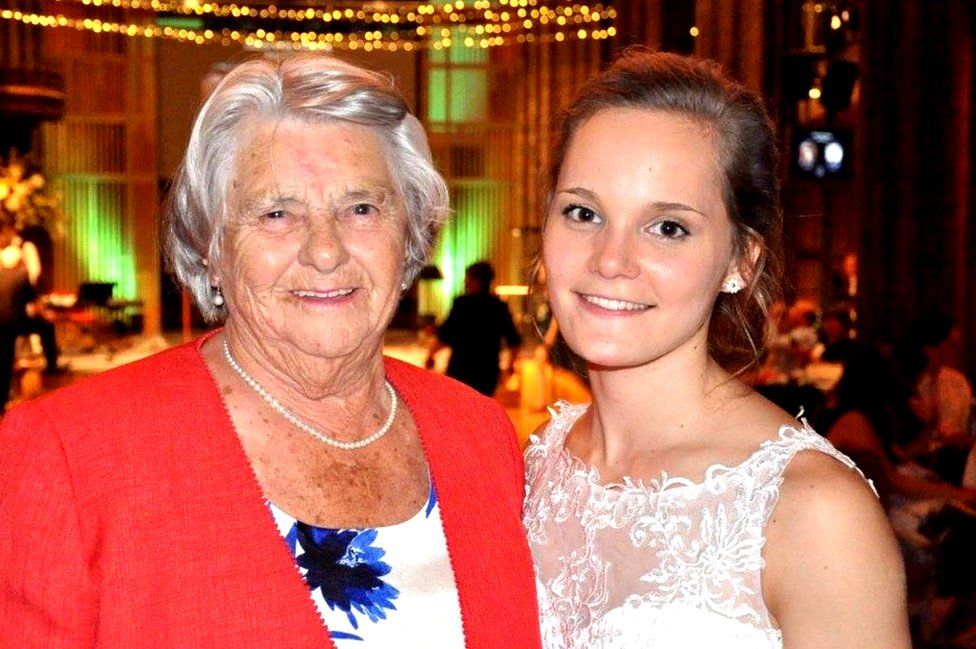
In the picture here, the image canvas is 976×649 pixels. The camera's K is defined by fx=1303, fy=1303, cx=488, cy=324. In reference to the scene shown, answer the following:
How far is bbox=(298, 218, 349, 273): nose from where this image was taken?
6.36 ft

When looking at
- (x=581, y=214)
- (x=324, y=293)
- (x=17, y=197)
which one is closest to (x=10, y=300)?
(x=17, y=197)

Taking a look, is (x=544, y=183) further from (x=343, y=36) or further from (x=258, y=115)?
(x=343, y=36)

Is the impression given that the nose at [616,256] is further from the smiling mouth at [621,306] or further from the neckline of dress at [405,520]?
the neckline of dress at [405,520]

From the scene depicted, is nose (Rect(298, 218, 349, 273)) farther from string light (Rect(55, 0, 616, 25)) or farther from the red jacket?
string light (Rect(55, 0, 616, 25))

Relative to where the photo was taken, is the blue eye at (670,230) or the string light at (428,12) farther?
the string light at (428,12)

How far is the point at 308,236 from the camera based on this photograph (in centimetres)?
196

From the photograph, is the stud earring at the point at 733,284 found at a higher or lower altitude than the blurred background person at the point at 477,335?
higher

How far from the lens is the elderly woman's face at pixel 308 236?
1957mm

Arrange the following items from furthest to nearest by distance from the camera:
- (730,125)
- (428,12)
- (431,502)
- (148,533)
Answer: (428,12) → (431,502) → (730,125) → (148,533)

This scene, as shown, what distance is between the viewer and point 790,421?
6.43ft

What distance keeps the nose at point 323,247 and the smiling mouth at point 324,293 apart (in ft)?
0.13

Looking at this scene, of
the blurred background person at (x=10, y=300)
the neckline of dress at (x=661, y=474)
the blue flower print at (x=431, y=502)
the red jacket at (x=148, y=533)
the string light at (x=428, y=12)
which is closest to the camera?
the red jacket at (x=148, y=533)

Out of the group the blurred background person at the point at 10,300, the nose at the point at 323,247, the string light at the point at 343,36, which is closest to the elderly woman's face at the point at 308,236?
the nose at the point at 323,247

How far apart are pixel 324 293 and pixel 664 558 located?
65cm
